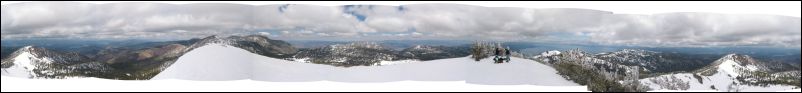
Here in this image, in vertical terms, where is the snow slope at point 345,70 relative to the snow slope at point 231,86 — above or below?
above

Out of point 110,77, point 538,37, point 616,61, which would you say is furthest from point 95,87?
point 616,61

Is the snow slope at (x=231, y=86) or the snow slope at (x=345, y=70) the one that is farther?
the snow slope at (x=345, y=70)

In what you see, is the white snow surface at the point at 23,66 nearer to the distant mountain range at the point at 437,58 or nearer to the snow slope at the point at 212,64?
the distant mountain range at the point at 437,58

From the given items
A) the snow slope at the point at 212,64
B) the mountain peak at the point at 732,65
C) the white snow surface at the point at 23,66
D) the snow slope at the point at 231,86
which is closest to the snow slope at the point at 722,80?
the mountain peak at the point at 732,65

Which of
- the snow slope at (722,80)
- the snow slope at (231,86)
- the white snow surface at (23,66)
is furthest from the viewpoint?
the white snow surface at (23,66)

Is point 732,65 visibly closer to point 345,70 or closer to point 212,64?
point 345,70

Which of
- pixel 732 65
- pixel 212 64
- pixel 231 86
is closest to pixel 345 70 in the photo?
pixel 231 86

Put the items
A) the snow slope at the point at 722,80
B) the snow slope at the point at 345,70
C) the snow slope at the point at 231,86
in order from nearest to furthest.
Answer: the snow slope at the point at 231,86
the snow slope at the point at 722,80
the snow slope at the point at 345,70

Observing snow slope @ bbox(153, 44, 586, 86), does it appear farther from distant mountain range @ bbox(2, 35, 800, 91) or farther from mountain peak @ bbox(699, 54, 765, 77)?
mountain peak @ bbox(699, 54, 765, 77)

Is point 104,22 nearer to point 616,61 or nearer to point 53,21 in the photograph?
point 53,21
